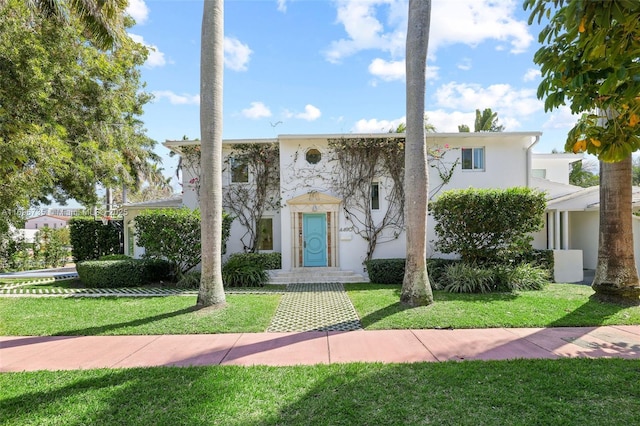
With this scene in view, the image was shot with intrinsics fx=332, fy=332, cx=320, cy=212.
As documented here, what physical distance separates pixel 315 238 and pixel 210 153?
6.91m

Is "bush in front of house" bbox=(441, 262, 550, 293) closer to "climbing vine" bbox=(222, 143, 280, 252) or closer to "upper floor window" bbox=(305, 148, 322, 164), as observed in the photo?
"upper floor window" bbox=(305, 148, 322, 164)

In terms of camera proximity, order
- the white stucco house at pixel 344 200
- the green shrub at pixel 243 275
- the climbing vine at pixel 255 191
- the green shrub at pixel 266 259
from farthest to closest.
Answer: the climbing vine at pixel 255 191, the white stucco house at pixel 344 200, the green shrub at pixel 266 259, the green shrub at pixel 243 275

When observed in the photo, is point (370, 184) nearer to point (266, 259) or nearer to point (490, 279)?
point (266, 259)

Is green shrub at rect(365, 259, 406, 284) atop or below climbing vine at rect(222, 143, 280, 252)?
below

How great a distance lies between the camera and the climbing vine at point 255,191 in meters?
14.4

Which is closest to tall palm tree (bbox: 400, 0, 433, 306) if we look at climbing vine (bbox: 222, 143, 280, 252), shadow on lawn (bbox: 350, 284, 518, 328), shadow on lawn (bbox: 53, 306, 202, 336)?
shadow on lawn (bbox: 350, 284, 518, 328)

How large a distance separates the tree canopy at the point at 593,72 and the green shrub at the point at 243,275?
9.66 metres

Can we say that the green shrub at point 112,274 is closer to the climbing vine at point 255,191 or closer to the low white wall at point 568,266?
the climbing vine at point 255,191

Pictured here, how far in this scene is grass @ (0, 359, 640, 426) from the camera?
3250mm

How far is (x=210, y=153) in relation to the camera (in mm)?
7836

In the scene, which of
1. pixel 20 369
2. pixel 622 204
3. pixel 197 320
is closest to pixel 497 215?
pixel 622 204

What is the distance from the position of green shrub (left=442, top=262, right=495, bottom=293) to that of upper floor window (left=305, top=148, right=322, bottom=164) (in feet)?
22.7

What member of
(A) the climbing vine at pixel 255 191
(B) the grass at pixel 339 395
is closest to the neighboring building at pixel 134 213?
(A) the climbing vine at pixel 255 191

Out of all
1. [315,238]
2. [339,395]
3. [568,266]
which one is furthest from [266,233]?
[568,266]
